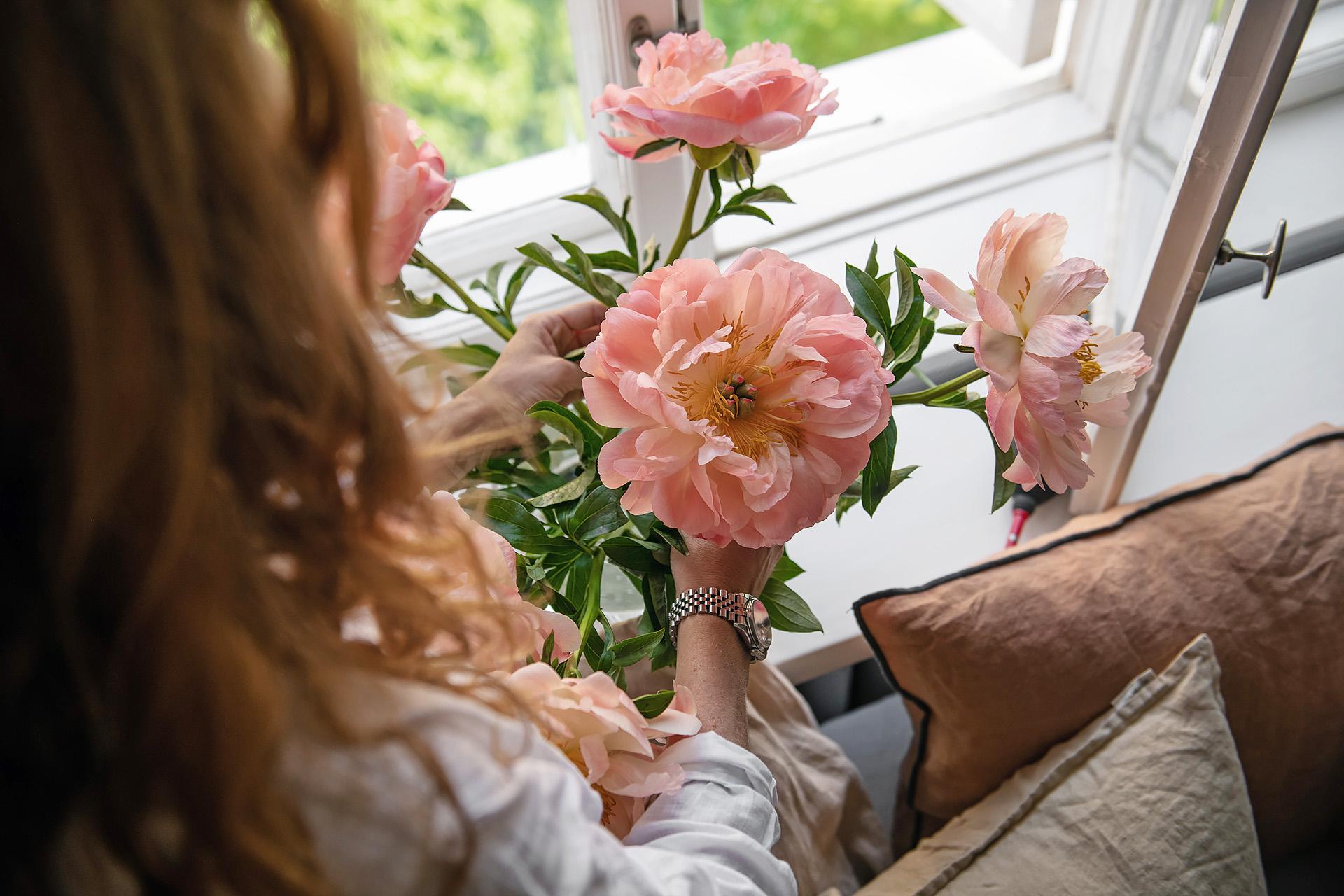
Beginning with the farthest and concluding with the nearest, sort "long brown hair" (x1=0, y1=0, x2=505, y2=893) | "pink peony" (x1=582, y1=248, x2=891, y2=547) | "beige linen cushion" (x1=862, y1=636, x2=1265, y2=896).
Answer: "beige linen cushion" (x1=862, y1=636, x2=1265, y2=896) < "pink peony" (x1=582, y1=248, x2=891, y2=547) < "long brown hair" (x1=0, y1=0, x2=505, y2=893)

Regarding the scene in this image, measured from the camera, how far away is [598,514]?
1.94ft

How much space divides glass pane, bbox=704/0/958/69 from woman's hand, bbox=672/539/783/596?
4.53 ft

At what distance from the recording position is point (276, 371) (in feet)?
1.09

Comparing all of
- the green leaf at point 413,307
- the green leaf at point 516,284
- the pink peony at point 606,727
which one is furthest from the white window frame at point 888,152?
the pink peony at point 606,727

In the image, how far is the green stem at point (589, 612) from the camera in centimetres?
54

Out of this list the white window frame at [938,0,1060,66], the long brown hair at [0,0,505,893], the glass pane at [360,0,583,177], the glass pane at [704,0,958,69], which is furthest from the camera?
the glass pane at [704,0,958,69]

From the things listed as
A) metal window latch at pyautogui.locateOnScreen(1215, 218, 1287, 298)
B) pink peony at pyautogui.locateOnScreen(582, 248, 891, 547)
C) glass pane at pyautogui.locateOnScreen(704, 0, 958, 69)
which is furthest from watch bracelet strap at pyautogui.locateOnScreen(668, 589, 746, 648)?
glass pane at pyautogui.locateOnScreen(704, 0, 958, 69)

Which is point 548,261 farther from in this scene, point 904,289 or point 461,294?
point 904,289

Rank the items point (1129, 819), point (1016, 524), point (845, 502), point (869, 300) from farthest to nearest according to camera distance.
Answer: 1. point (1016, 524)
2. point (1129, 819)
3. point (845, 502)
4. point (869, 300)

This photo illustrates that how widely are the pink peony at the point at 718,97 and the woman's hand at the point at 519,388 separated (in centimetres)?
18

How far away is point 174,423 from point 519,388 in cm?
37

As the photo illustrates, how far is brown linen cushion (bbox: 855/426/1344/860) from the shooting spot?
87cm

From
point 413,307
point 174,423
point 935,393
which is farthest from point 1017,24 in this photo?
point 174,423

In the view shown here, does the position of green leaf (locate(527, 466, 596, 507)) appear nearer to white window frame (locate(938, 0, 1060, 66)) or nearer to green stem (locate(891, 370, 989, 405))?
green stem (locate(891, 370, 989, 405))
